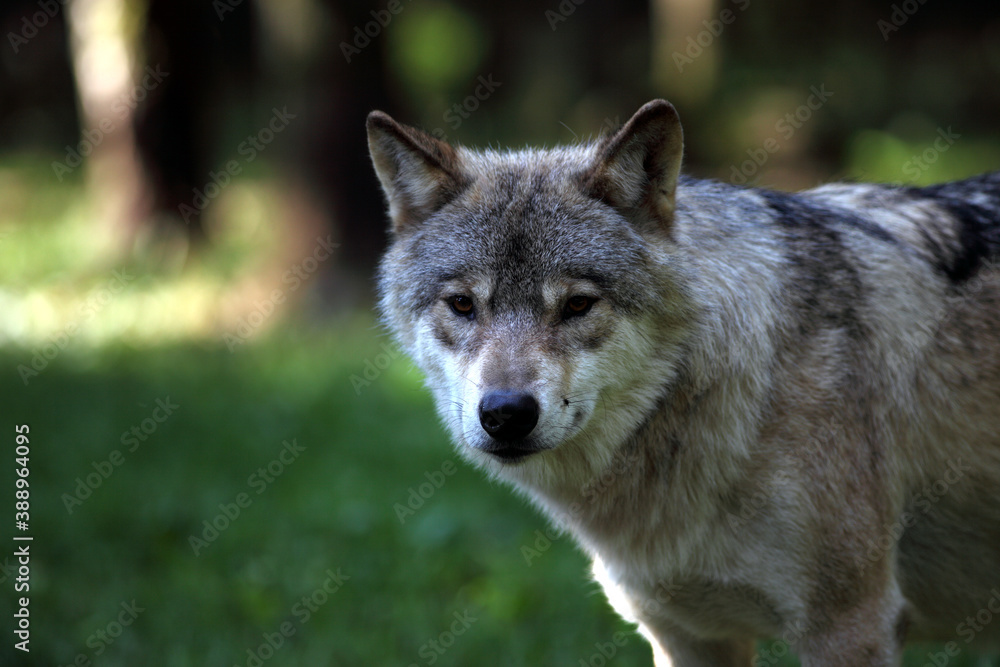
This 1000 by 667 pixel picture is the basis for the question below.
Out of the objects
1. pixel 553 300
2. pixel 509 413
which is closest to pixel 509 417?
pixel 509 413

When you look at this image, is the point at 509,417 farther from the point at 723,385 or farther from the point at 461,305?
the point at 723,385

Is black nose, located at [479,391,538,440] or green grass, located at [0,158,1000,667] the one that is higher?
black nose, located at [479,391,538,440]

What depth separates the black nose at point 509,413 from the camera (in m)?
2.99

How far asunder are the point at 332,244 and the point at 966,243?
732 cm

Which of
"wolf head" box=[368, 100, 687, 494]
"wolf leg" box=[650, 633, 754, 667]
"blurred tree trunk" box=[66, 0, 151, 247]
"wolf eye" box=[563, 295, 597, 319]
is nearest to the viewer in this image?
"wolf head" box=[368, 100, 687, 494]

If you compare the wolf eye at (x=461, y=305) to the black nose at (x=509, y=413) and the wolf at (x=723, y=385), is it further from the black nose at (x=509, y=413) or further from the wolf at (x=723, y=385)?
the black nose at (x=509, y=413)

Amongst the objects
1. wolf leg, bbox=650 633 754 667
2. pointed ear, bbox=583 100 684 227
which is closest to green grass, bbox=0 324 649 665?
wolf leg, bbox=650 633 754 667

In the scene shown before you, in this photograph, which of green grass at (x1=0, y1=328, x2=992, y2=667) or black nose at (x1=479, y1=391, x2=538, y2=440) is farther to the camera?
green grass at (x1=0, y1=328, x2=992, y2=667)

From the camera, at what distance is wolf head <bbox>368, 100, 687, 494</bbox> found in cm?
311

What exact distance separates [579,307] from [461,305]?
1.41 feet

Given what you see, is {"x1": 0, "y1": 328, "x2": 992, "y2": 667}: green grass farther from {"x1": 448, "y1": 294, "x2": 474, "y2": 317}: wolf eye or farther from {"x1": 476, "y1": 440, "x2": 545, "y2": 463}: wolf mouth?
{"x1": 448, "y1": 294, "x2": 474, "y2": 317}: wolf eye

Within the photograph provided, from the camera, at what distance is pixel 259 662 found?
4.48 meters

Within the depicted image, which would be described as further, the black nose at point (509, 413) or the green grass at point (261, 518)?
the green grass at point (261, 518)

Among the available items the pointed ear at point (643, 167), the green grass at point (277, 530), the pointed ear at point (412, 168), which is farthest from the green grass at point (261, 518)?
the pointed ear at point (643, 167)
